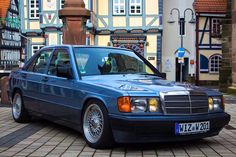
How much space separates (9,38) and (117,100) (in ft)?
190

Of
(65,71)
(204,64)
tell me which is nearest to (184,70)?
(204,64)

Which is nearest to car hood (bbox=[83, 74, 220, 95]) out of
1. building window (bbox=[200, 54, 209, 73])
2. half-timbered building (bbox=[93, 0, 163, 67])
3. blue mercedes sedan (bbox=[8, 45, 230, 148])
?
blue mercedes sedan (bbox=[8, 45, 230, 148])

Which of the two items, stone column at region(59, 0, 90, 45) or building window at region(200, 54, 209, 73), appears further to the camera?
building window at region(200, 54, 209, 73)

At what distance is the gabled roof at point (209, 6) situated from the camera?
4262cm

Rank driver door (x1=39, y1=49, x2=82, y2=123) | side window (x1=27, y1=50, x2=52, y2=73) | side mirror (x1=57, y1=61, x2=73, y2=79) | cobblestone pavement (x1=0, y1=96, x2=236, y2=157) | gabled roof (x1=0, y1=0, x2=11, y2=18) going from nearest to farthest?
cobblestone pavement (x1=0, y1=96, x2=236, y2=157) → driver door (x1=39, y1=49, x2=82, y2=123) → side mirror (x1=57, y1=61, x2=73, y2=79) → side window (x1=27, y1=50, x2=52, y2=73) → gabled roof (x1=0, y1=0, x2=11, y2=18)

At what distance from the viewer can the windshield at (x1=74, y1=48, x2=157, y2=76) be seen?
7699mm

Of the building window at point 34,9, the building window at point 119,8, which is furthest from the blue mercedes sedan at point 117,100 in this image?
the building window at point 34,9

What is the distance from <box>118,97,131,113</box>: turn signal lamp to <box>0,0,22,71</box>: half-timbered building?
5072 centimetres

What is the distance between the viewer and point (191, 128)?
6.56 metres

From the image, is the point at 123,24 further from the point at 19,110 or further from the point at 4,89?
the point at 19,110

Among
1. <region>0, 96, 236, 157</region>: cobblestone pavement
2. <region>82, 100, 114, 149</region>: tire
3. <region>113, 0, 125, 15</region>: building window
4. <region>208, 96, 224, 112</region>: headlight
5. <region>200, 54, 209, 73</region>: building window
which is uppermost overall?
<region>113, 0, 125, 15</region>: building window

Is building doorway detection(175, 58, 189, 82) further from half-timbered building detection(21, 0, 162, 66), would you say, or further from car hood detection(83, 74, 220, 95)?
car hood detection(83, 74, 220, 95)

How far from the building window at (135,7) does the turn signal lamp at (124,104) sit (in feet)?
116

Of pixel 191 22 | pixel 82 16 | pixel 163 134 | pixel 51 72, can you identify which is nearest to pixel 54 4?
pixel 191 22
